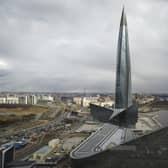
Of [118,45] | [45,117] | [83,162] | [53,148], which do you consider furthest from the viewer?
[45,117]

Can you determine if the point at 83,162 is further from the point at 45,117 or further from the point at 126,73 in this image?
the point at 45,117

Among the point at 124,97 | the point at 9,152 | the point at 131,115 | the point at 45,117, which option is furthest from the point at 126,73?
the point at 45,117

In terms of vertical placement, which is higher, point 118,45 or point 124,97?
point 118,45

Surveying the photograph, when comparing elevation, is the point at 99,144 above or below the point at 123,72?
below

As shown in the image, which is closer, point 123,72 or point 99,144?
point 99,144

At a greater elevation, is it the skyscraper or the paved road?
the skyscraper

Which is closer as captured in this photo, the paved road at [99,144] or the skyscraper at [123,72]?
the paved road at [99,144]

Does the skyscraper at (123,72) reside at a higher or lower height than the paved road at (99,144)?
higher

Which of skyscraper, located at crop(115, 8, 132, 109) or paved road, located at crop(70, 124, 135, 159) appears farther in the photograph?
skyscraper, located at crop(115, 8, 132, 109)
